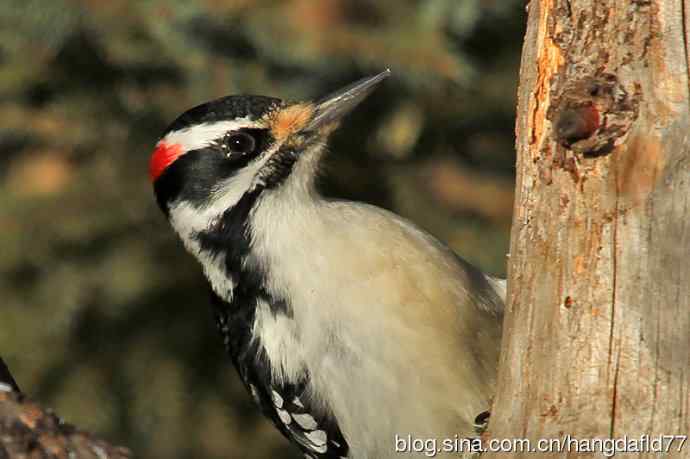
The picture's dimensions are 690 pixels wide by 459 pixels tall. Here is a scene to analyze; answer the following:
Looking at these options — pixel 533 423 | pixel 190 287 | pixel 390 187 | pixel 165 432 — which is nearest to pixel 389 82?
pixel 390 187

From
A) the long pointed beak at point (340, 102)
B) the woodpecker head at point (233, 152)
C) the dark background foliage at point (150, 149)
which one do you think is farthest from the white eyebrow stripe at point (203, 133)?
the dark background foliage at point (150, 149)

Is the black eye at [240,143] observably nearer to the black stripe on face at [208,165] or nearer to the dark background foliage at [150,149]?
the black stripe on face at [208,165]

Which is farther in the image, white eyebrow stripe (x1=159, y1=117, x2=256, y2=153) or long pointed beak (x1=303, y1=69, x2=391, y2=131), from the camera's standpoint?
long pointed beak (x1=303, y1=69, x2=391, y2=131)

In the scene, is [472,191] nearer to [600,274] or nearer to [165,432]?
[165,432]

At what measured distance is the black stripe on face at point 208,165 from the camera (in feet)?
14.5

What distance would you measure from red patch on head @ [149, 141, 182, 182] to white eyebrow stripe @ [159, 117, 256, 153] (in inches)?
0.9

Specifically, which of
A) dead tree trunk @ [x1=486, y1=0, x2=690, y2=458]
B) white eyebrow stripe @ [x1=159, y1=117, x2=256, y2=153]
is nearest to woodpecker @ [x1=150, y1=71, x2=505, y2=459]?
white eyebrow stripe @ [x1=159, y1=117, x2=256, y2=153]

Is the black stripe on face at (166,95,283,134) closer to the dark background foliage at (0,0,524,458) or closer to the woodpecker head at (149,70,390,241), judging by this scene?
the woodpecker head at (149,70,390,241)

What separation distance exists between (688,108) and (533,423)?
0.88m

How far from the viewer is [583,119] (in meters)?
2.93

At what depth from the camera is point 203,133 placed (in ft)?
14.4

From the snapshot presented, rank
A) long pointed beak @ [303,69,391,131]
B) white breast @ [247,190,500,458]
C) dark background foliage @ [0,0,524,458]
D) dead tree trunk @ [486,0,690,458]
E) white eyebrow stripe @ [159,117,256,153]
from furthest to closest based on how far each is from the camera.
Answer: dark background foliage @ [0,0,524,458] → long pointed beak @ [303,69,391,131] → white eyebrow stripe @ [159,117,256,153] → white breast @ [247,190,500,458] → dead tree trunk @ [486,0,690,458]

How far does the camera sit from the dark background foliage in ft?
19.7

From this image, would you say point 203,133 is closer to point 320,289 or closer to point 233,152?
point 233,152
